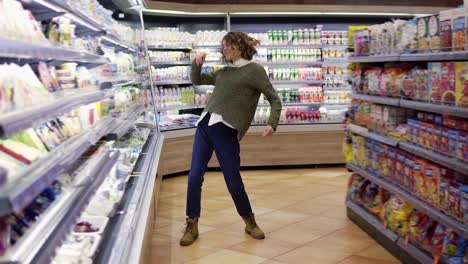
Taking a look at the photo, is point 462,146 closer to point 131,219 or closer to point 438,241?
point 438,241

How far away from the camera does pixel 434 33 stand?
372 cm

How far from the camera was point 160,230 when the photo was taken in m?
5.12

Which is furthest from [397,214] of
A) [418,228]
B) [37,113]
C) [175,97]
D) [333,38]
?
[333,38]

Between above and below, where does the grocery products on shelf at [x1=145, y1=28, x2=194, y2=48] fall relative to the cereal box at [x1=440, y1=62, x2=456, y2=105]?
above

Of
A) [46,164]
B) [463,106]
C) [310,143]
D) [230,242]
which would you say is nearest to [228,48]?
[230,242]

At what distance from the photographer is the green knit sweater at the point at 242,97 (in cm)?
452

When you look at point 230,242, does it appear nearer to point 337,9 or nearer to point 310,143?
point 310,143

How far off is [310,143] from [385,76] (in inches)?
145

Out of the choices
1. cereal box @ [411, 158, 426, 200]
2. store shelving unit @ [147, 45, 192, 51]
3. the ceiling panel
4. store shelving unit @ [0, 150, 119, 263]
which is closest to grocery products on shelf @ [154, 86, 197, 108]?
store shelving unit @ [147, 45, 192, 51]

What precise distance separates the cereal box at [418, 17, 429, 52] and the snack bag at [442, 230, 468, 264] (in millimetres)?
1213

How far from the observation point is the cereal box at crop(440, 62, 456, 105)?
345 centimetres

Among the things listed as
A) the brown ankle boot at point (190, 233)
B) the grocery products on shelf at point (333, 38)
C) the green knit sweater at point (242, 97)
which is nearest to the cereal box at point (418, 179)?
the green knit sweater at point (242, 97)

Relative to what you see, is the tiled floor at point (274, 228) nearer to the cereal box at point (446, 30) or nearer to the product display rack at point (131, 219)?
the product display rack at point (131, 219)

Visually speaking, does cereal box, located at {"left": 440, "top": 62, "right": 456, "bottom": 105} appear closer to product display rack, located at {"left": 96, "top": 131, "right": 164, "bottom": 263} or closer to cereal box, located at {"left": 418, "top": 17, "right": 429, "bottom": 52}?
cereal box, located at {"left": 418, "top": 17, "right": 429, "bottom": 52}
